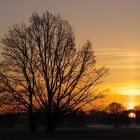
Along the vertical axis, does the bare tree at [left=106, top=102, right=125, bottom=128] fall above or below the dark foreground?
above

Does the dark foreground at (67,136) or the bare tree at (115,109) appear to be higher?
the bare tree at (115,109)

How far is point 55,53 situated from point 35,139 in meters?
16.7

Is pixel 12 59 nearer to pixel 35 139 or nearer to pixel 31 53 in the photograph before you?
pixel 31 53

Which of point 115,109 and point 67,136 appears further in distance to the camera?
point 115,109

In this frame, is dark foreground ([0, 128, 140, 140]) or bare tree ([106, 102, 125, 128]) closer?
dark foreground ([0, 128, 140, 140])

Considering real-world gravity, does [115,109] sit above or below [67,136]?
above

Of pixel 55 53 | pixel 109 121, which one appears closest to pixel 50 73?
A: pixel 55 53

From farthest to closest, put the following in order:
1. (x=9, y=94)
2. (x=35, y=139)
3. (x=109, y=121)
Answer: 1. (x=109, y=121)
2. (x=9, y=94)
3. (x=35, y=139)

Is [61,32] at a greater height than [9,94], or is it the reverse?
[61,32]

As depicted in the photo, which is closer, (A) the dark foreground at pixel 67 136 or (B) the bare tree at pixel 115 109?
(A) the dark foreground at pixel 67 136

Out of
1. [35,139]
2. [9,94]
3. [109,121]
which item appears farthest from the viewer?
[109,121]

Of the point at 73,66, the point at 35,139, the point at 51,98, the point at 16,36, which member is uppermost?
the point at 16,36

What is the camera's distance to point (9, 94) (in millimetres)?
53000

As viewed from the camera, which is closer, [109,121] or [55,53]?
[55,53]
